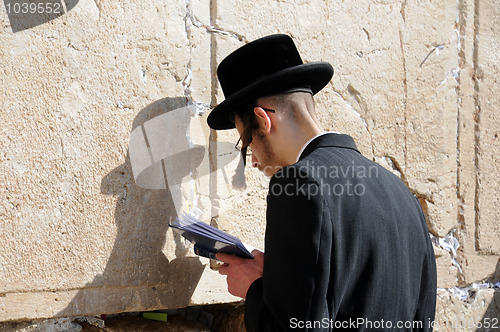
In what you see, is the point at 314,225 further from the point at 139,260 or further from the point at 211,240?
the point at 139,260

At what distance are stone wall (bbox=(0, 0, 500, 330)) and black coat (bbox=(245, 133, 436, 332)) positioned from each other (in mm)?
712

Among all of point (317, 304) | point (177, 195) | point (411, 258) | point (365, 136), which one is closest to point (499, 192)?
point (365, 136)

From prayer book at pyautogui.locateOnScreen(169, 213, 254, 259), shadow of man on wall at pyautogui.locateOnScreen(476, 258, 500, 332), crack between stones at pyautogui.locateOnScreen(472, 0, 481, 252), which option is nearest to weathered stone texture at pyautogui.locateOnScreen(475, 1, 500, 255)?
crack between stones at pyautogui.locateOnScreen(472, 0, 481, 252)

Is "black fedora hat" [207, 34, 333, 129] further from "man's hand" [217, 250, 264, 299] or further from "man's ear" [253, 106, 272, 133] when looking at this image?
"man's hand" [217, 250, 264, 299]

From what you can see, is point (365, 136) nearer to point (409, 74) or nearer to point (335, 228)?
point (409, 74)

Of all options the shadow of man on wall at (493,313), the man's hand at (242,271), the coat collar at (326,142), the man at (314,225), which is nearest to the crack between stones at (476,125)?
the shadow of man on wall at (493,313)

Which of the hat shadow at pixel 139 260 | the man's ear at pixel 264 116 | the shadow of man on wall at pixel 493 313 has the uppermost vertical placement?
the man's ear at pixel 264 116

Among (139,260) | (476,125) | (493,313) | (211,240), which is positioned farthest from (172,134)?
(493,313)

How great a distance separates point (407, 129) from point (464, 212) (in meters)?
0.59

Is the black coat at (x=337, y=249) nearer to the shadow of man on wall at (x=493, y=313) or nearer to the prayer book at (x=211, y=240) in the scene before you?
the prayer book at (x=211, y=240)

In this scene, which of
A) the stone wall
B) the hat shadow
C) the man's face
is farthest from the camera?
the hat shadow

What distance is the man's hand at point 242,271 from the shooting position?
6.03 ft

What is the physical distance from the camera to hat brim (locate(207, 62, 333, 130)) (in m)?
1.91

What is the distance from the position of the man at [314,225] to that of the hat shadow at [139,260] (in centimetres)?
42
